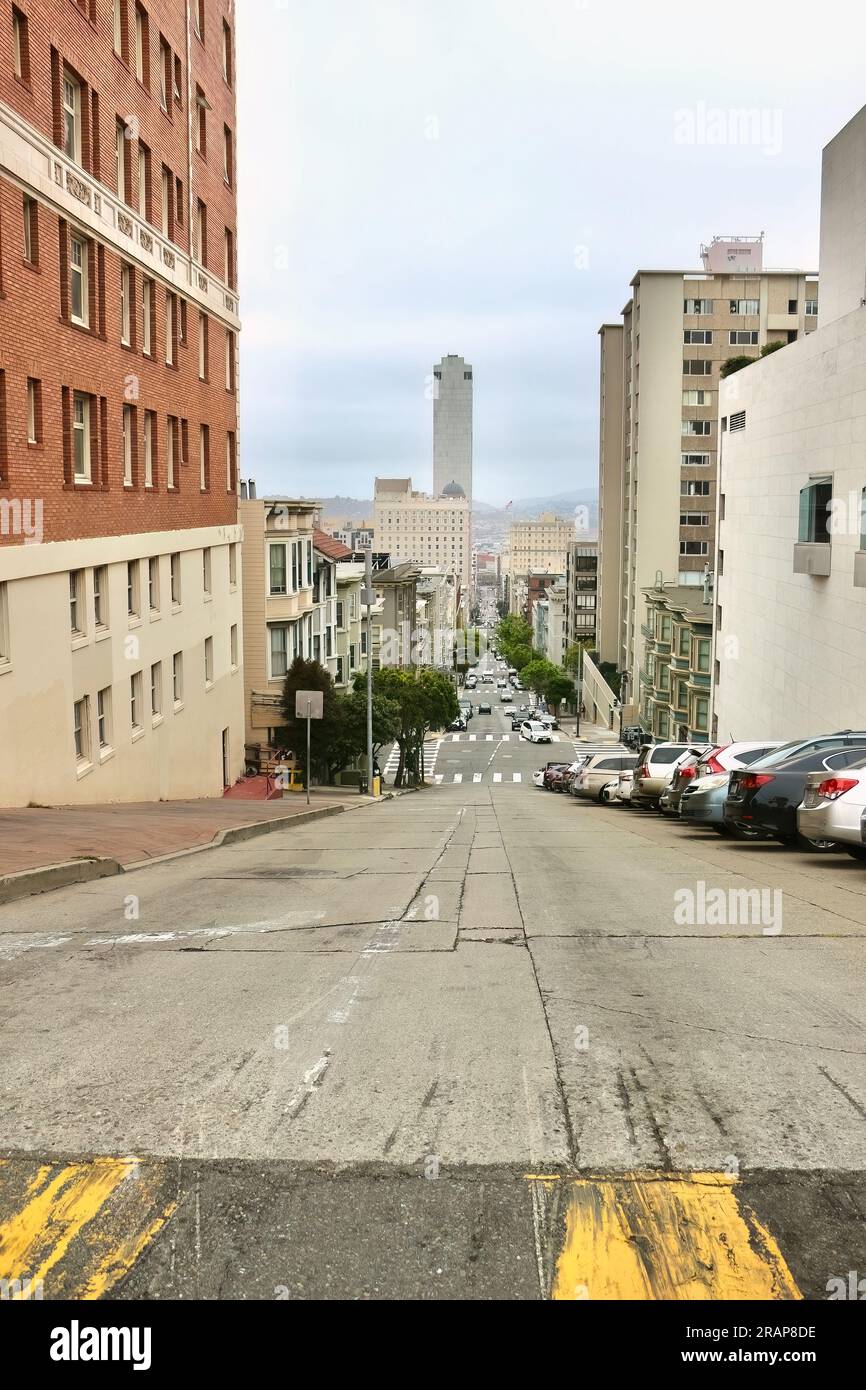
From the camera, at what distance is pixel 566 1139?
217 inches

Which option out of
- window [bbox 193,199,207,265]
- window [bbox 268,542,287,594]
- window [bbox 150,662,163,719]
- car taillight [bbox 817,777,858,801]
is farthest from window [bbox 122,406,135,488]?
car taillight [bbox 817,777,858,801]

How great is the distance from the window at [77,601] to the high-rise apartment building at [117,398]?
45mm

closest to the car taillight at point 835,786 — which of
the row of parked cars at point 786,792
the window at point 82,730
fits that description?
the row of parked cars at point 786,792

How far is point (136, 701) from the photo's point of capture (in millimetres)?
30297

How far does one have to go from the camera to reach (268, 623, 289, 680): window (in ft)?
164

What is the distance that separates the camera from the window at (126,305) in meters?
29.1

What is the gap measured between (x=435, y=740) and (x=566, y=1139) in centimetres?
10452

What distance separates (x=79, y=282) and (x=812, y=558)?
2290cm

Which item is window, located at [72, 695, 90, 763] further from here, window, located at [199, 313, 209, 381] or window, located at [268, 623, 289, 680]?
window, located at [268, 623, 289, 680]

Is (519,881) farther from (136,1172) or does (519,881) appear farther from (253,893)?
(136,1172)

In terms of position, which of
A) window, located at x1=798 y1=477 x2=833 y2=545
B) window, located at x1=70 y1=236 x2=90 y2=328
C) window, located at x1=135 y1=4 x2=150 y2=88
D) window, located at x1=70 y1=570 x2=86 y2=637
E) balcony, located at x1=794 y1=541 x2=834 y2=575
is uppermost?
window, located at x1=135 y1=4 x2=150 y2=88

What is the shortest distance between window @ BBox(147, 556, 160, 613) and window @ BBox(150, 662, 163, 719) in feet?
5.00

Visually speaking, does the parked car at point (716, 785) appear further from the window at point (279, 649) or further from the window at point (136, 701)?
the window at point (279, 649)
